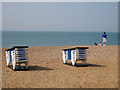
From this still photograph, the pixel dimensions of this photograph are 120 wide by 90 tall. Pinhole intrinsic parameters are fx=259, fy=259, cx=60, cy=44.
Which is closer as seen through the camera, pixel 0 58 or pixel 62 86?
pixel 62 86

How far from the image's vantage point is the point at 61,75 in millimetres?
10062

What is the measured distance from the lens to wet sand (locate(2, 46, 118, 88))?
884 cm

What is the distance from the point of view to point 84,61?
12.1m

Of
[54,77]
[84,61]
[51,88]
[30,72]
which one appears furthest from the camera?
[84,61]

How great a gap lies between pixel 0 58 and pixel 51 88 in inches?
271

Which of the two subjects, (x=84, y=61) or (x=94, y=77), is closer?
(x=94, y=77)

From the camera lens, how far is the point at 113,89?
334 inches

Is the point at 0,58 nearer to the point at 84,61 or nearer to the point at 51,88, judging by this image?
the point at 84,61

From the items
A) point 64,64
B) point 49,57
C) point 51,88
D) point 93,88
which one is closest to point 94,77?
point 93,88

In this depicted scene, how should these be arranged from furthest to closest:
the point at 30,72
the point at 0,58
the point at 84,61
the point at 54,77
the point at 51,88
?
the point at 0,58 < the point at 84,61 < the point at 30,72 < the point at 54,77 < the point at 51,88

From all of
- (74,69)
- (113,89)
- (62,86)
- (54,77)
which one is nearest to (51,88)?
(62,86)

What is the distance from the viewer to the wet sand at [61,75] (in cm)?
884

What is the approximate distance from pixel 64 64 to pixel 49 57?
7.50ft

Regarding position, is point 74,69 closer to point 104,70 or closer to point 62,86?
point 104,70
